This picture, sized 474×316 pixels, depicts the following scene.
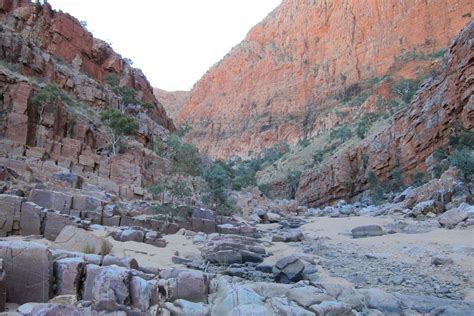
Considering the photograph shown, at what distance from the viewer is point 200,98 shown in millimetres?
103000

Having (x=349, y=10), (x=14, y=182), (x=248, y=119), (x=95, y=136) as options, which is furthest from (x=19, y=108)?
(x=349, y=10)

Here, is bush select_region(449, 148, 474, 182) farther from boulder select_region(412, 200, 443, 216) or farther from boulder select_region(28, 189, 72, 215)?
boulder select_region(28, 189, 72, 215)

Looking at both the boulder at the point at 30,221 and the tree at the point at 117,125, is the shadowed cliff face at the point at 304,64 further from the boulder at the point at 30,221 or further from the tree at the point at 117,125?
the boulder at the point at 30,221

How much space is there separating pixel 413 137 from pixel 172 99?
101 metres

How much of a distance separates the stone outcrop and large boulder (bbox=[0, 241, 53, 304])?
27146 millimetres

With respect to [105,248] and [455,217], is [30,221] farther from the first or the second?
[455,217]

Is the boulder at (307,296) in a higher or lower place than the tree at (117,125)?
lower

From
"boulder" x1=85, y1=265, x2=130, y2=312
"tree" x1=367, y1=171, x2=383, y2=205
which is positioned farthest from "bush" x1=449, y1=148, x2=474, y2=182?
"boulder" x1=85, y1=265, x2=130, y2=312

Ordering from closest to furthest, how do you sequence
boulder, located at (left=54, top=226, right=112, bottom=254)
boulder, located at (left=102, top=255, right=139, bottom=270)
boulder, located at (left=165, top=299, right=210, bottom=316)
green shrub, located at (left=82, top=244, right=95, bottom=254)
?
boulder, located at (left=165, top=299, right=210, bottom=316) → boulder, located at (left=102, top=255, right=139, bottom=270) → green shrub, located at (left=82, top=244, right=95, bottom=254) → boulder, located at (left=54, top=226, right=112, bottom=254)

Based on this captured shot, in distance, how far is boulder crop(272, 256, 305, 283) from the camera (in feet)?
25.2

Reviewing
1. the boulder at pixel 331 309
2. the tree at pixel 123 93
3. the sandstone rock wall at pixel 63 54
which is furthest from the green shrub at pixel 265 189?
the boulder at pixel 331 309

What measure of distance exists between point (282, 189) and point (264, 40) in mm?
61620

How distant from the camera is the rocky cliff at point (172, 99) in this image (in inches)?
4439

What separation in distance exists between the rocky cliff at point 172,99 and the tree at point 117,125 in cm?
8105
